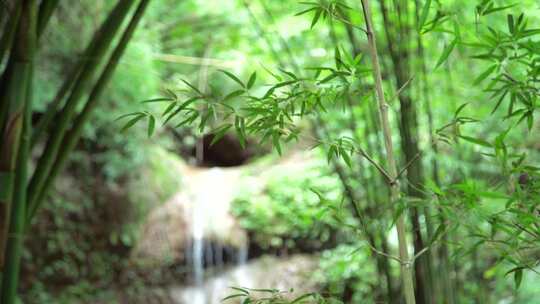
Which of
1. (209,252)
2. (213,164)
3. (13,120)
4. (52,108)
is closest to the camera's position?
(13,120)

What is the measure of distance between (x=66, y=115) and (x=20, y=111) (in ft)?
0.52

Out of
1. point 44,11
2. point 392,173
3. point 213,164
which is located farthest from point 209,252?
point 392,173

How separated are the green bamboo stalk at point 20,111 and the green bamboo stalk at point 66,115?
11cm

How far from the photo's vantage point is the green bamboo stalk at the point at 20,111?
0.96 metres

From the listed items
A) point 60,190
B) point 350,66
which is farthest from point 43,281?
point 350,66

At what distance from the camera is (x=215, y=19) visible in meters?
4.43

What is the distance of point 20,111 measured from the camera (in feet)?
3.16

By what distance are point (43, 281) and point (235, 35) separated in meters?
1.97

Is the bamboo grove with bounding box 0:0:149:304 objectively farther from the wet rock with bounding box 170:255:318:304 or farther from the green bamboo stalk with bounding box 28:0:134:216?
the wet rock with bounding box 170:255:318:304

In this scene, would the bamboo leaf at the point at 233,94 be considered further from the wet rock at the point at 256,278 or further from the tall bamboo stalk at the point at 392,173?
the wet rock at the point at 256,278

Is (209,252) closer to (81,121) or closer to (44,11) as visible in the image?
(81,121)

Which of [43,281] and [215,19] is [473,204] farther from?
[215,19]

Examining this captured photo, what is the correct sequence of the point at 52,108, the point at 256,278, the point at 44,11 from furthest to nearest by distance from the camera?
the point at 256,278, the point at 52,108, the point at 44,11

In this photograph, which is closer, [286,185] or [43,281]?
[43,281]
